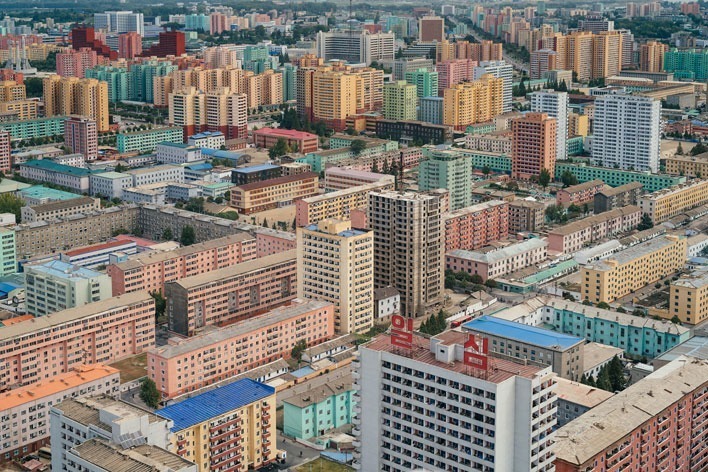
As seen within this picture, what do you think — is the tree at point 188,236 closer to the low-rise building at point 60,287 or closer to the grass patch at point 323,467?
the low-rise building at point 60,287

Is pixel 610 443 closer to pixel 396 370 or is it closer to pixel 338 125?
pixel 396 370

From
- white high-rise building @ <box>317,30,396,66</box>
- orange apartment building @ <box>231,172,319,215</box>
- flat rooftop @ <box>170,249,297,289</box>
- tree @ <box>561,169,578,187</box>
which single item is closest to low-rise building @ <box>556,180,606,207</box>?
tree @ <box>561,169,578,187</box>

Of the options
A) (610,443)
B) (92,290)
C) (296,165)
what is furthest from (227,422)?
(296,165)

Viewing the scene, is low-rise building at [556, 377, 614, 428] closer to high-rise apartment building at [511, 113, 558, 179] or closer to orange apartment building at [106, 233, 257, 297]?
orange apartment building at [106, 233, 257, 297]

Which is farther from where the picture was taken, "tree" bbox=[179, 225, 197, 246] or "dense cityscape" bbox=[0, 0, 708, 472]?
"tree" bbox=[179, 225, 197, 246]

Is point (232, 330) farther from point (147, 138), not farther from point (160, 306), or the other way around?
point (147, 138)

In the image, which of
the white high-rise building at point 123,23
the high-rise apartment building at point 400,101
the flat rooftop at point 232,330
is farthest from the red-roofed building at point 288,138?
the white high-rise building at point 123,23

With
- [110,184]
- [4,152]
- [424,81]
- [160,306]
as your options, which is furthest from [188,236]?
[424,81]
